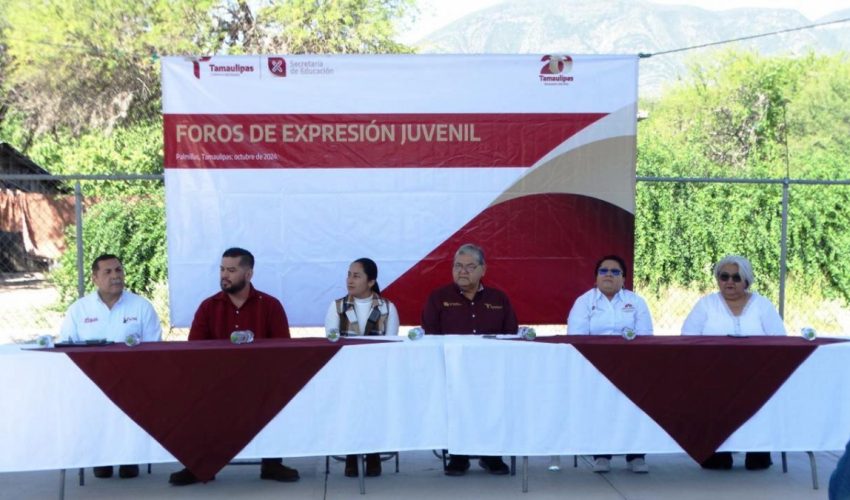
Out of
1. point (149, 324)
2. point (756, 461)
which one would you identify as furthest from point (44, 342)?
point (756, 461)

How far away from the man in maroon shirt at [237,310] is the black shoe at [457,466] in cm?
126

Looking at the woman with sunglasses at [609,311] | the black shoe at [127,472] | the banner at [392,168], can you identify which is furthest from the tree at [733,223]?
the black shoe at [127,472]

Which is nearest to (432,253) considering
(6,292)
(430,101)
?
(430,101)

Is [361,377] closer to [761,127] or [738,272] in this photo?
[738,272]

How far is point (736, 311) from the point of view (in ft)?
19.0

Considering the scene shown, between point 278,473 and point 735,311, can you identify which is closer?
point 278,473

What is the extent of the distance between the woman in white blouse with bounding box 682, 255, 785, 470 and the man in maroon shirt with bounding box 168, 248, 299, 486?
257 centimetres

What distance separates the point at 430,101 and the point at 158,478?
10.4ft

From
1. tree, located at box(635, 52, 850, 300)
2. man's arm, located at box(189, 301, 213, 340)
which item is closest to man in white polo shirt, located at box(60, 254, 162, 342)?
man's arm, located at box(189, 301, 213, 340)

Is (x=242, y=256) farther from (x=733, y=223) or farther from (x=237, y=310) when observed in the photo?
(x=733, y=223)

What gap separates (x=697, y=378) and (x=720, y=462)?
2.88 feet

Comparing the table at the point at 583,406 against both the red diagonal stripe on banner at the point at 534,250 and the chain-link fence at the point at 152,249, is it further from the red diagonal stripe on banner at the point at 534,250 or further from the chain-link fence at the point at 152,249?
the chain-link fence at the point at 152,249

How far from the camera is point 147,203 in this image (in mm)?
11367

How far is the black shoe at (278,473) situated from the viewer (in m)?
5.32
